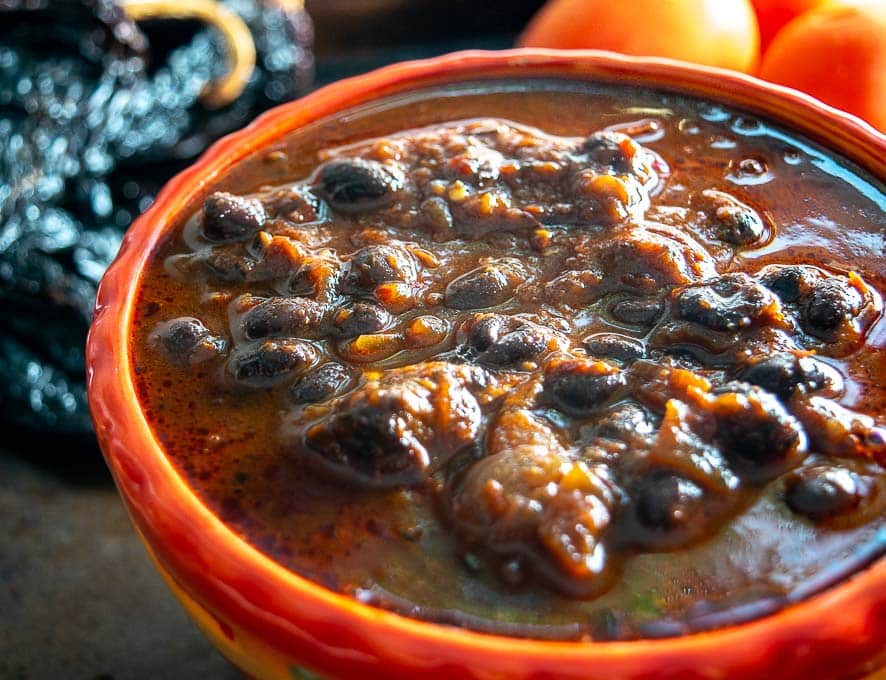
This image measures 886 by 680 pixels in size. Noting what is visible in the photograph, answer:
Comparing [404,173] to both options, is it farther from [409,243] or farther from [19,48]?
[19,48]

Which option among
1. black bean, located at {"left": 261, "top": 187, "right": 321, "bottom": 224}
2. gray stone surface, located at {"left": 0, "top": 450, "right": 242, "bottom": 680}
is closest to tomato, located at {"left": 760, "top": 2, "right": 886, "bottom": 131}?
black bean, located at {"left": 261, "top": 187, "right": 321, "bottom": 224}

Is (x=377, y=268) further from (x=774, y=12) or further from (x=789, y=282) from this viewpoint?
(x=774, y=12)

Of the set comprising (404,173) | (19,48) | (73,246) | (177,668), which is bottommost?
(177,668)

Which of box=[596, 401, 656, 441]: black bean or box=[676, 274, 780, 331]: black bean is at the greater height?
box=[676, 274, 780, 331]: black bean

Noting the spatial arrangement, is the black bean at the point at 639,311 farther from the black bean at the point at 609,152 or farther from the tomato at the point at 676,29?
the tomato at the point at 676,29

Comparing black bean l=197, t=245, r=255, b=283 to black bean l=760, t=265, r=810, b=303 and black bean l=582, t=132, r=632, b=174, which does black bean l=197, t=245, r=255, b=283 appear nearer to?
black bean l=582, t=132, r=632, b=174

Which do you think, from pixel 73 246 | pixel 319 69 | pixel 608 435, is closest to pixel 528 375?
pixel 608 435
